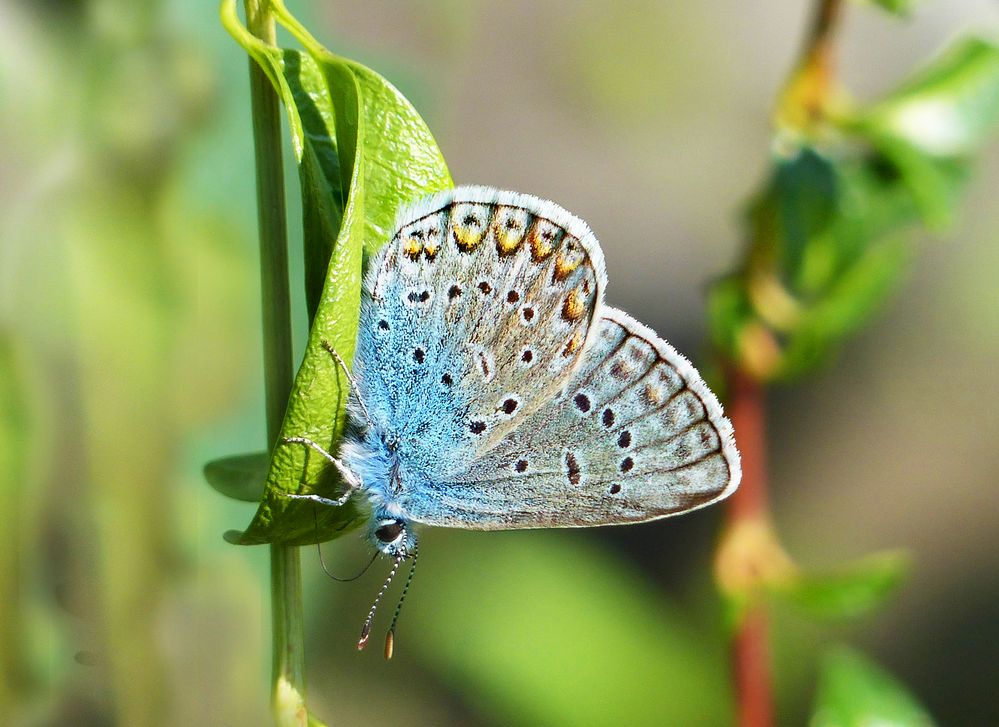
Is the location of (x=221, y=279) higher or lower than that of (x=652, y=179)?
lower

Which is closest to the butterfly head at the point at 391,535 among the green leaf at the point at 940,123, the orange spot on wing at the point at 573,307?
the orange spot on wing at the point at 573,307

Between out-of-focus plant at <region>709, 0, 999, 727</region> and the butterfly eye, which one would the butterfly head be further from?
out-of-focus plant at <region>709, 0, 999, 727</region>

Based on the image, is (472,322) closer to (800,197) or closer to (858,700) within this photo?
(800,197)

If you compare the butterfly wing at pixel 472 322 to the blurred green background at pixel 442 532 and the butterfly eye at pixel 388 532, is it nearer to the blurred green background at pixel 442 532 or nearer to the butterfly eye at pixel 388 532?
the butterfly eye at pixel 388 532

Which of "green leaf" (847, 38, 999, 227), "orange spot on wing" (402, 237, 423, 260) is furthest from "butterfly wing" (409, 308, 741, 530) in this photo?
"green leaf" (847, 38, 999, 227)

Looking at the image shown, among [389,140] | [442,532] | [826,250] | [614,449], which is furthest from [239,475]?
[442,532]

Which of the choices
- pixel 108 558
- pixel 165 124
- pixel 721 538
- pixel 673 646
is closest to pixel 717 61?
pixel 673 646

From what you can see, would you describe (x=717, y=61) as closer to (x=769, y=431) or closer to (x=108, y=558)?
(x=769, y=431)
